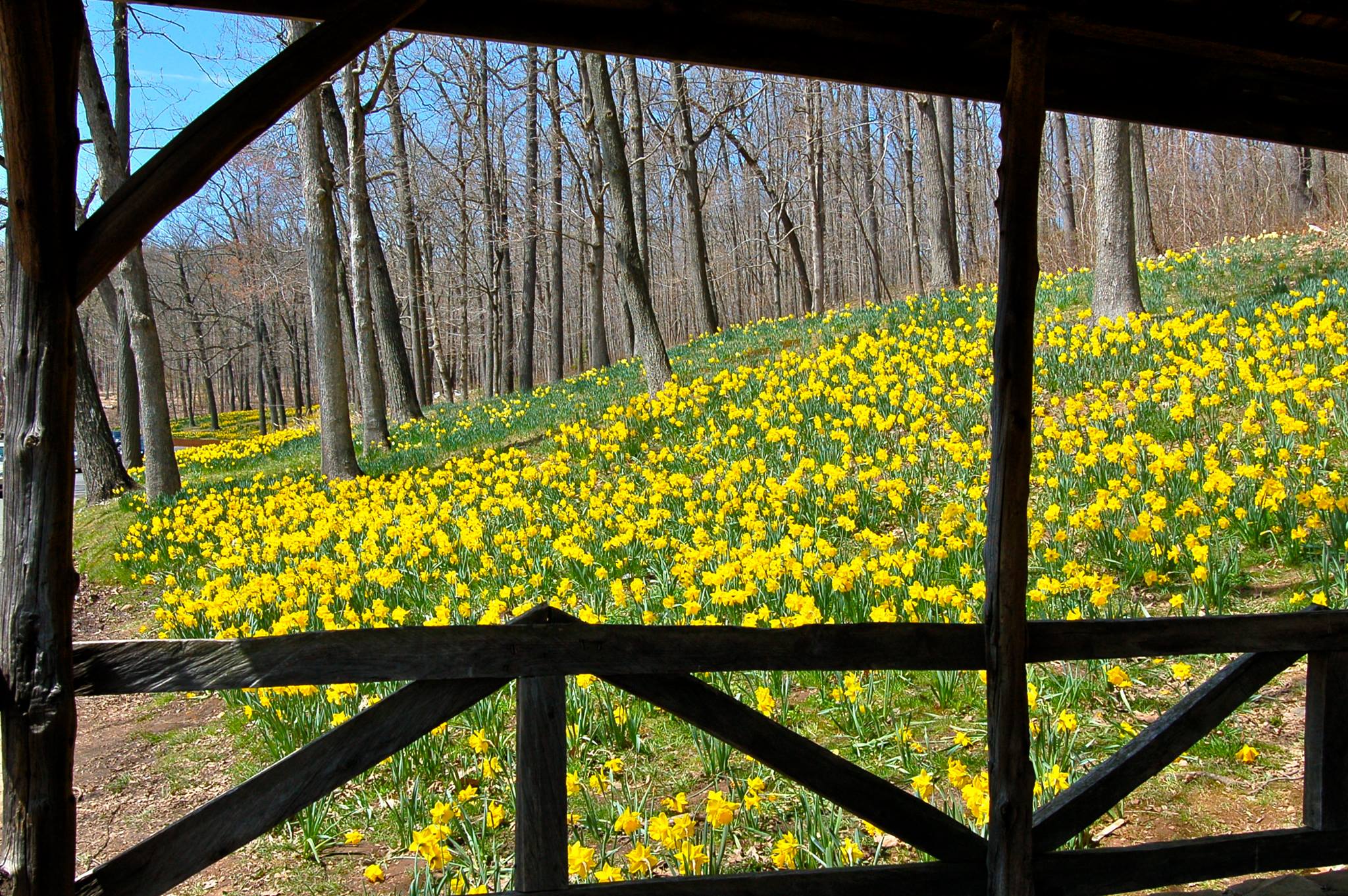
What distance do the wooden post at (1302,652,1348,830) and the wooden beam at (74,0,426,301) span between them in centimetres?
337

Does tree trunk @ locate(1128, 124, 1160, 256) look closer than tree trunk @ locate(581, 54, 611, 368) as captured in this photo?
No

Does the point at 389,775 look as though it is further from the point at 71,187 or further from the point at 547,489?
the point at 547,489

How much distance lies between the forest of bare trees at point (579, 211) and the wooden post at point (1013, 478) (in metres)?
7.60

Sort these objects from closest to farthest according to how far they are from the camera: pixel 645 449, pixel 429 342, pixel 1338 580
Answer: pixel 1338 580
pixel 645 449
pixel 429 342

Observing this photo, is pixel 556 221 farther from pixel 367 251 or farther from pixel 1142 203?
pixel 1142 203

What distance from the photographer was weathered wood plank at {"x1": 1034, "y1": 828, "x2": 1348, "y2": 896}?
2.90 m

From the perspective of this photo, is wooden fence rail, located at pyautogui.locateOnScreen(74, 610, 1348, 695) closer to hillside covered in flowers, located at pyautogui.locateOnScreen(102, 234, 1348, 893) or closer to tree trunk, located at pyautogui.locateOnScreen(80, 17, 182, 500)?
hillside covered in flowers, located at pyautogui.locateOnScreen(102, 234, 1348, 893)

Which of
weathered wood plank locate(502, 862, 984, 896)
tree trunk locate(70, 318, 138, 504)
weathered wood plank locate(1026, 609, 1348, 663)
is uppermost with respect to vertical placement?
tree trunk locate(70, 318, 138, 504)

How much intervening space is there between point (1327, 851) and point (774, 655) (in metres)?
1.98

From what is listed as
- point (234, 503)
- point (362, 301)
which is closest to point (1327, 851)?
point (234, 503)

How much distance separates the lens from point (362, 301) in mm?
14352

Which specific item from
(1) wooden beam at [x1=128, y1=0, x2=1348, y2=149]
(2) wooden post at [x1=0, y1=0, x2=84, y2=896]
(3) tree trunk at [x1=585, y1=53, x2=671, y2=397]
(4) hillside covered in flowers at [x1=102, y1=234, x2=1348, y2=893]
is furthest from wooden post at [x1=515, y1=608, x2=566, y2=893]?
(3) tree trunk at [x1=585, y1=53, x2=671, y2=397]

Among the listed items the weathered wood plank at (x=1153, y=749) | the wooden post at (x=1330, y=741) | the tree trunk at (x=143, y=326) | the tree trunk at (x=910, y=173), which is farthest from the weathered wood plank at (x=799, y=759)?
the tree trunk at (x=910, y=173)

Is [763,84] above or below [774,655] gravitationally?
above
